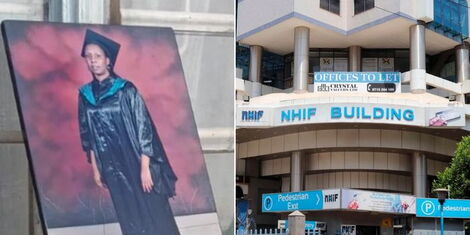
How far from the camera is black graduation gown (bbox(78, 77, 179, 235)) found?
4539 mm

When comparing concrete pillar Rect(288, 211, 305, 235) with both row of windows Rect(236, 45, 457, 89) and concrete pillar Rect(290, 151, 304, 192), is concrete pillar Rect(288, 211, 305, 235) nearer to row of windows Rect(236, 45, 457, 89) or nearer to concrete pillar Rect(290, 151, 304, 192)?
concrete pillar Rect(290, 151, 304, 192)

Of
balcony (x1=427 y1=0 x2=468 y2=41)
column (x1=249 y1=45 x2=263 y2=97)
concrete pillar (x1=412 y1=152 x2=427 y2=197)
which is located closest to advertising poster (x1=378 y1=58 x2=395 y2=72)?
balcony (x1=427 y1=0 x2=468 y2=41)

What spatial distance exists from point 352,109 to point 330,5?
9.86 m

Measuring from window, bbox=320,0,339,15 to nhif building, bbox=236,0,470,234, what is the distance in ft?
0.24

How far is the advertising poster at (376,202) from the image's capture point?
34.9m

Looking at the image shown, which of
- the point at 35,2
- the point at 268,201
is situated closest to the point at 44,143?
the point at 35,2

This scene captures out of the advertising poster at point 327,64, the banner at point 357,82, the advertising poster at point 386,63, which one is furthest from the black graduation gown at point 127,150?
the advertising poster at point 386,63

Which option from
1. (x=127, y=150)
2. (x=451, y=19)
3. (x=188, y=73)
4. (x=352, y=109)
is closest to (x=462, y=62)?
(x=451, y=19)

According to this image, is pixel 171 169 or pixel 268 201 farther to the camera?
pixel 268 201

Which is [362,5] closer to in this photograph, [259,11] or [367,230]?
[259,11]

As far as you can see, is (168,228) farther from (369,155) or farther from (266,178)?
(266,178)

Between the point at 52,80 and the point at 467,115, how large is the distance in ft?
119

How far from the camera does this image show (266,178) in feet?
157

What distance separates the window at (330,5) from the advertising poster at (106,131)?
39991 millimetres
